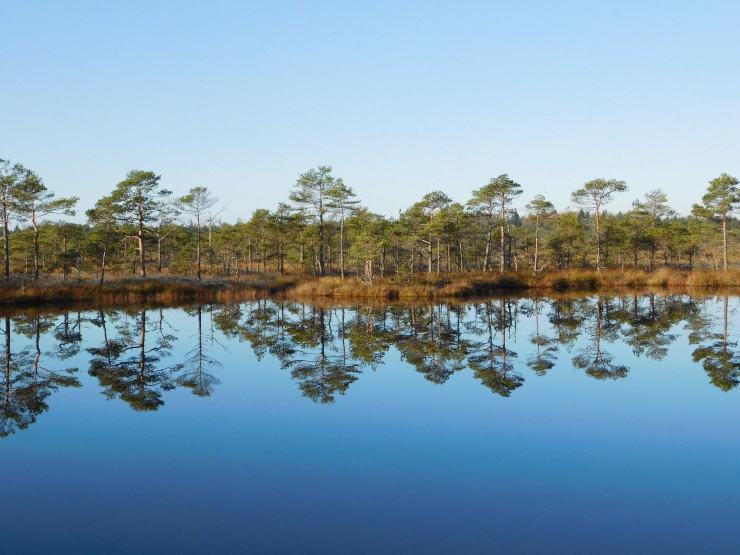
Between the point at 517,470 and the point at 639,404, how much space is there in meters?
5.13

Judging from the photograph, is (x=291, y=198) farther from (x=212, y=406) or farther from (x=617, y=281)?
(x=212, y=406)

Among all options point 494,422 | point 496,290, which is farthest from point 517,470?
point 496,290

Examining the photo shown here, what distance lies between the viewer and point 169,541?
6.00m

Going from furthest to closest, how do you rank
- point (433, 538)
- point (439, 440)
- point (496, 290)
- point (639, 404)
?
point (496, 290)
point (639, 404)
point (439, 440)
point (433, 538)

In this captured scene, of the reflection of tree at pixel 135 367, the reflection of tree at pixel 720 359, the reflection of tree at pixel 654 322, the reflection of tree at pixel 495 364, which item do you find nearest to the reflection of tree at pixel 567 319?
the reflection of tree at pixel 654 322

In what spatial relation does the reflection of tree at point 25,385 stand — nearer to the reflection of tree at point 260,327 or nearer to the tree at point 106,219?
the reflection of tree at point 260,327

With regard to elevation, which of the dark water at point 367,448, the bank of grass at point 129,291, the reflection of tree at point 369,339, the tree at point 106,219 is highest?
the tree at point 106,219

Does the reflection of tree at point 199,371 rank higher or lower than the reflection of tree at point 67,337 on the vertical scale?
lower

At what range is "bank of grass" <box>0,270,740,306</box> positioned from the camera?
36.1m

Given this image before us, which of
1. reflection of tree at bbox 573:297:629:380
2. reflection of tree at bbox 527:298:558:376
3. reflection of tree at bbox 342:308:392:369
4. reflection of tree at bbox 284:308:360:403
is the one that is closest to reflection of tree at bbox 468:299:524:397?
reflection of tree at bbox 527:298:558:376

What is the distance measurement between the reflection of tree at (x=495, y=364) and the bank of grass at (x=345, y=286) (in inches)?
609

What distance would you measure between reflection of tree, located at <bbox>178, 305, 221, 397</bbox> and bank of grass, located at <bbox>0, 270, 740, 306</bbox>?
1873 cm

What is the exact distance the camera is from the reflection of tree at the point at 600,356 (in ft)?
47.8

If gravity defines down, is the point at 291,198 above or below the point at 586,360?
above
